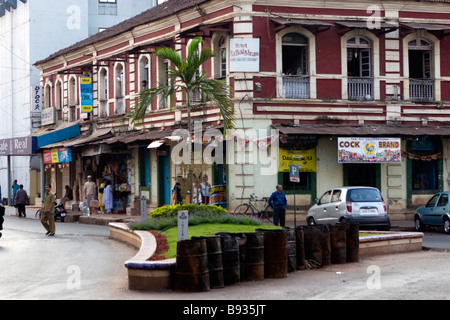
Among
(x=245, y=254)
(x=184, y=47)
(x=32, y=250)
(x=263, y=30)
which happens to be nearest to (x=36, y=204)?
(x=184, y=47)

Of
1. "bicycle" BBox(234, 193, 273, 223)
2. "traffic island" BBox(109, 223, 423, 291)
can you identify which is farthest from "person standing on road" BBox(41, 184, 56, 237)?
"bicycle" BBox(234, 193, 273, 223)

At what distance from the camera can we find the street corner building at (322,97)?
2819 centimetres

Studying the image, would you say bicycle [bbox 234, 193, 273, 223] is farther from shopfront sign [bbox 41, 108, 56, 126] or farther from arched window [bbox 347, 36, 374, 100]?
shopfront sign [bbox 41, 108, 56, 126]

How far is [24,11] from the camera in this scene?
51219 millimetres

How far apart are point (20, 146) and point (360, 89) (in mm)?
20221

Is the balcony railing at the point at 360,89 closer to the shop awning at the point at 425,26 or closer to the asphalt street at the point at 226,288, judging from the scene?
the shop awning at the point at 425,26

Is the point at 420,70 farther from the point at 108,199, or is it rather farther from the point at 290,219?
the point at 108,199

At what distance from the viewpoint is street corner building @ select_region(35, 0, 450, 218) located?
2819 centimetres

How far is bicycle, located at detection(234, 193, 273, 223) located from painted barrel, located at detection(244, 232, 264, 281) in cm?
1376

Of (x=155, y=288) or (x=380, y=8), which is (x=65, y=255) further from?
(x=380, y=8)

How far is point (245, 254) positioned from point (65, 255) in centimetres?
648

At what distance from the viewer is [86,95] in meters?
39.0

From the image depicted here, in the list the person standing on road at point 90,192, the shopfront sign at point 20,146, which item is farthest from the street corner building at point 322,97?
the shopfront sign at point 20,146
